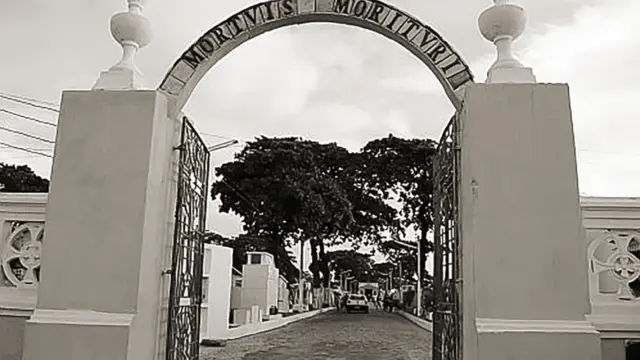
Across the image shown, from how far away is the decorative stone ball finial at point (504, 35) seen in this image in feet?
13.8

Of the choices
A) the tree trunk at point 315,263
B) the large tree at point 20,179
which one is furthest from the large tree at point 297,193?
the large tree at point 20,179

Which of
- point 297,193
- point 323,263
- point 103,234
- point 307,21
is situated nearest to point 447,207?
point 307,21

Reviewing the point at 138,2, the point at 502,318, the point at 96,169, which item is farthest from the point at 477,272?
the point at 138,2

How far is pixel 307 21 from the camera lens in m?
4.66

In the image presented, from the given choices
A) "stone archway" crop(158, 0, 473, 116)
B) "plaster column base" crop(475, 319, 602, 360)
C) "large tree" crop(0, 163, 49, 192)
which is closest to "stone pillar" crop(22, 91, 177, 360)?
"stone archway" crop(158, 0, 473, 116)

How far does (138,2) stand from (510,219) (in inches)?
116

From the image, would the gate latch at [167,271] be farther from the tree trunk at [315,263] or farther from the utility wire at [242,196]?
the tree trunk at [315,263]

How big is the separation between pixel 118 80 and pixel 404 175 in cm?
2480

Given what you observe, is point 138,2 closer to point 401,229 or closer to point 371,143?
point 371,143

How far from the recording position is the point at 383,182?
29.5 m

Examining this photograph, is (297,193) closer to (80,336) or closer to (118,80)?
(118,80)

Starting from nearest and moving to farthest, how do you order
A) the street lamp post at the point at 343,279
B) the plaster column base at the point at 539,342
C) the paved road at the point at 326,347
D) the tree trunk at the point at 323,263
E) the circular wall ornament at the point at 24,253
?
the plaster column base at the point at 539,342
the circular wall ornament at the point at 24,253
the paved road at the point at 326,347
the tree trunk at the point at 323,263
the street lamp post at the point at 343,279

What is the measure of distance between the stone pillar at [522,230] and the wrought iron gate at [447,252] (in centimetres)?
17

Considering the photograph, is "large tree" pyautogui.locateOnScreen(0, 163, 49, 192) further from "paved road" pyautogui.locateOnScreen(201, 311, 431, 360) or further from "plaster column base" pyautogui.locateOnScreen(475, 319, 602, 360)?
"plaster column base" pyautogui.locateOnScreen(475, 319, 602, 360)
